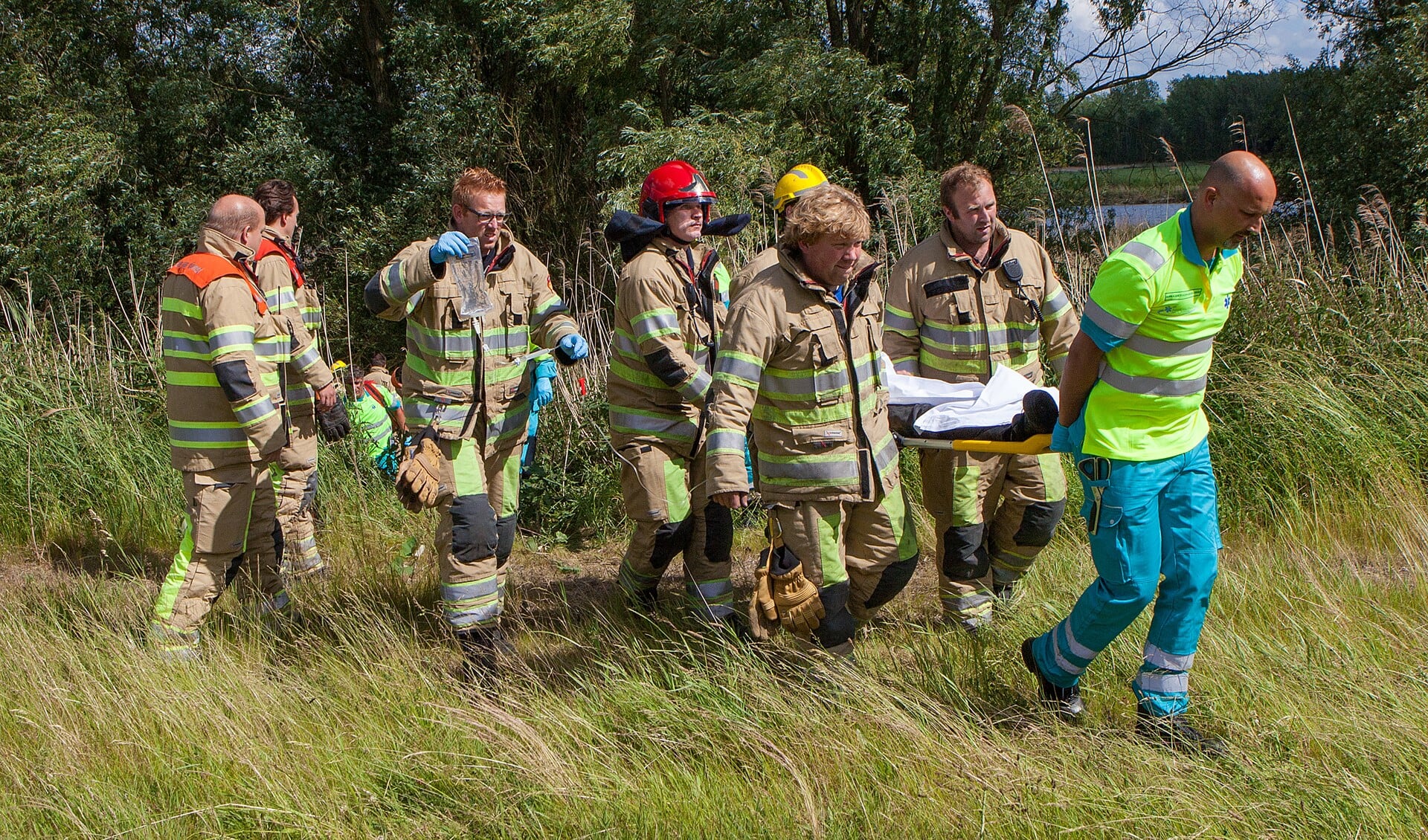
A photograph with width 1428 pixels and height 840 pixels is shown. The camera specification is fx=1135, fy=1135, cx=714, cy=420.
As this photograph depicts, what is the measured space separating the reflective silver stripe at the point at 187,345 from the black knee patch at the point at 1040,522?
136 inches

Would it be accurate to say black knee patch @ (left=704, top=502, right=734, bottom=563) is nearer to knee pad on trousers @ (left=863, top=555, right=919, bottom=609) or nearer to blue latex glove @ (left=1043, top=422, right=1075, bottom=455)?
knee pad on trousers @ (left=863, top=555, right=919, bottom=609)

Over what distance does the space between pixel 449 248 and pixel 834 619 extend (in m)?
2.01

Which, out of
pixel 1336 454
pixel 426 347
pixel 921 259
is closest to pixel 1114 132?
pixel 1336 454

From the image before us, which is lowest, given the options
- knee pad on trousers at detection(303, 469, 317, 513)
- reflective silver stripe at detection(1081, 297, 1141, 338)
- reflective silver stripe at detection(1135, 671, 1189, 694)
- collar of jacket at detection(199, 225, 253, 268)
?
reflective silver stripe at detection(1135, 671, 1189, 694)

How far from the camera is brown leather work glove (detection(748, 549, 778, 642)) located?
11.8 ft

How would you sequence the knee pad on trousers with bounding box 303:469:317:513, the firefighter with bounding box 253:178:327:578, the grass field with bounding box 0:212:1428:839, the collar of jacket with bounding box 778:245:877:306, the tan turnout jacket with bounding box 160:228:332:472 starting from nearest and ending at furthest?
the grass field with bounding box 0:212:1428:839 < the collar of jacket with bounding box 778:245:877:306 < the tan turnout jacket with bounding box 160:228:332:472 < the firefighter with bounding box 253:178:327:578 < the knee pad on trousers with bounding box 303:469:317:513

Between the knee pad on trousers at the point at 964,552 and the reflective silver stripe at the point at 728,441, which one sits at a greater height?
the reflective silver stripe at the point at 728,441

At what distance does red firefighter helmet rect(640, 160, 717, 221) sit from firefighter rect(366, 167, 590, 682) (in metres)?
0.60

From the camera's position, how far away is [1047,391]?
371 cm

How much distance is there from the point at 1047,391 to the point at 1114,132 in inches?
486

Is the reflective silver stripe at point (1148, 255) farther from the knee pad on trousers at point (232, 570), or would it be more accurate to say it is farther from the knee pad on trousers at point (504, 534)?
the knee pad on trousers at point (232, 570)

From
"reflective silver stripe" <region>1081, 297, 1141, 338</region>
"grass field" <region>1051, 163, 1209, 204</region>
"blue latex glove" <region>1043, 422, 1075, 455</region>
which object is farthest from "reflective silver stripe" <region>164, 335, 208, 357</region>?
"grass field" <region>1051, 163, 1209, 204</region>

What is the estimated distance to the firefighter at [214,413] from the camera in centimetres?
455

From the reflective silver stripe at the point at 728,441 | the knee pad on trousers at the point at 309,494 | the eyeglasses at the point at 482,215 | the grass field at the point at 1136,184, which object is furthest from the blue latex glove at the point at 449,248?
the grass field at the point at 1136,184
